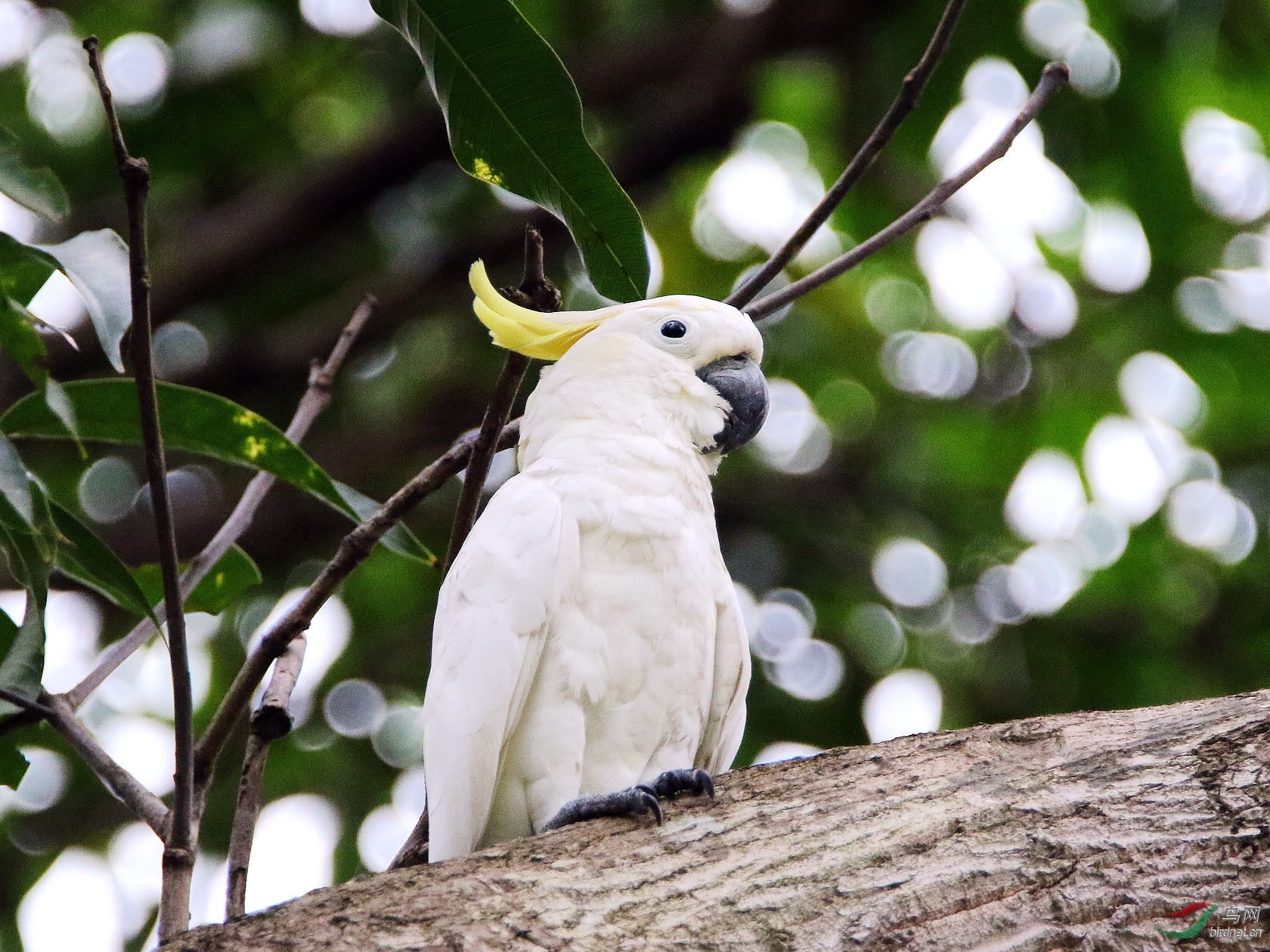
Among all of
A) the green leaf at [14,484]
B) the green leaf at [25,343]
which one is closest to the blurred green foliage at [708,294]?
the green leaf at [25,343]

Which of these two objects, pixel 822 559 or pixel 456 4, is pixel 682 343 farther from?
pixel 822 559

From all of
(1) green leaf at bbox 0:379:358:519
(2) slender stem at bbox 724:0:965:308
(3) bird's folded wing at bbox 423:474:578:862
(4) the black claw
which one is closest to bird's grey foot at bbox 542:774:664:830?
(4) the black claw

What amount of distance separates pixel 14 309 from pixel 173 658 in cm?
A: 60

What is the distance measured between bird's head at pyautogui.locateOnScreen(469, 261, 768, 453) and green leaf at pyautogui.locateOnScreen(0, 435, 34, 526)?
1.07 m

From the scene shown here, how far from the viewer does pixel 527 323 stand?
265 cm

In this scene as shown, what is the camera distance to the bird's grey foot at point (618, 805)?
1.88 m

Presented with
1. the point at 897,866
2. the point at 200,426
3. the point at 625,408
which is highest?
the point at 625,408

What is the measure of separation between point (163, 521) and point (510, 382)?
0.67 m

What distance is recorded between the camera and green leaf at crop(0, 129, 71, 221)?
191 centimetres

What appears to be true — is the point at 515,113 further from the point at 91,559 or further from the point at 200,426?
the point at 91,559

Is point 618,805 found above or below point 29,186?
below

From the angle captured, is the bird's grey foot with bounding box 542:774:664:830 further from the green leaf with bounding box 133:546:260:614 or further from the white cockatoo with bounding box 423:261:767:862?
the green leaf with bounding box 133:546:260:614

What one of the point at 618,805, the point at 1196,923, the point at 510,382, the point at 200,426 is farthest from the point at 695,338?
the point at 1196,923

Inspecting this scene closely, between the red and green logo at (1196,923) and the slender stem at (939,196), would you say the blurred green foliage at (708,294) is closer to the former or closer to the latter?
the slender stem at (939,196)
